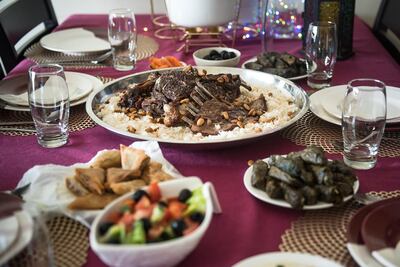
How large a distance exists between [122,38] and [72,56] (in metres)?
0.21

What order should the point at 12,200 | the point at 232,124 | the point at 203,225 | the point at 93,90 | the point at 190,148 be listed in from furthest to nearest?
the point at 93,90 < the point at 232,124 < the point at 190,148 < the point at 12,200 < the point at 203,225

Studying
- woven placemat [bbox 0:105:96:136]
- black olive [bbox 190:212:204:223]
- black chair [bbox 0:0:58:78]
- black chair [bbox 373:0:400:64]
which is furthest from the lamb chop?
black chair [bbox 373:0:400:64]

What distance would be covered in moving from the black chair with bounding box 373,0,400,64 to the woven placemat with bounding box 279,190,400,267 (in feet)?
4.34

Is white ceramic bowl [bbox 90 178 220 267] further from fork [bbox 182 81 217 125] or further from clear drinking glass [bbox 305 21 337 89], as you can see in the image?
clear drinking glass [bbox 305 21 337 89]

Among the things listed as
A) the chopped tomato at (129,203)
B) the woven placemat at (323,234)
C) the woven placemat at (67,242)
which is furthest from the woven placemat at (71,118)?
the woven placemat at (323,234)

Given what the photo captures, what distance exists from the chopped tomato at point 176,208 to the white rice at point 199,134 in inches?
13.0

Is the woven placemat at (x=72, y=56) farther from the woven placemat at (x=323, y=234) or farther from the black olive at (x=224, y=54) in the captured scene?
the woven placemat at (x=323, y=234)

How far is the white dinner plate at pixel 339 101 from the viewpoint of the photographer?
121cm

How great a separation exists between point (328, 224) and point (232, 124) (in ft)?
1.28

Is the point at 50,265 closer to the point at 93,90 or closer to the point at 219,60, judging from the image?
the point at 93,90

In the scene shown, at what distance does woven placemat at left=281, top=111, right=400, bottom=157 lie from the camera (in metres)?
1.10

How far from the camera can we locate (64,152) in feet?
3.63

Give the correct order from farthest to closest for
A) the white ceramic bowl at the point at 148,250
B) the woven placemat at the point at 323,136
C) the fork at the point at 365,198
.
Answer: the woven placemat at the point at 323,136 < the fork at the point at 365,198 < the white ceramic bowl at the point at 148,250

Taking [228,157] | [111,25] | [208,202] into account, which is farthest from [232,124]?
[111,25]
